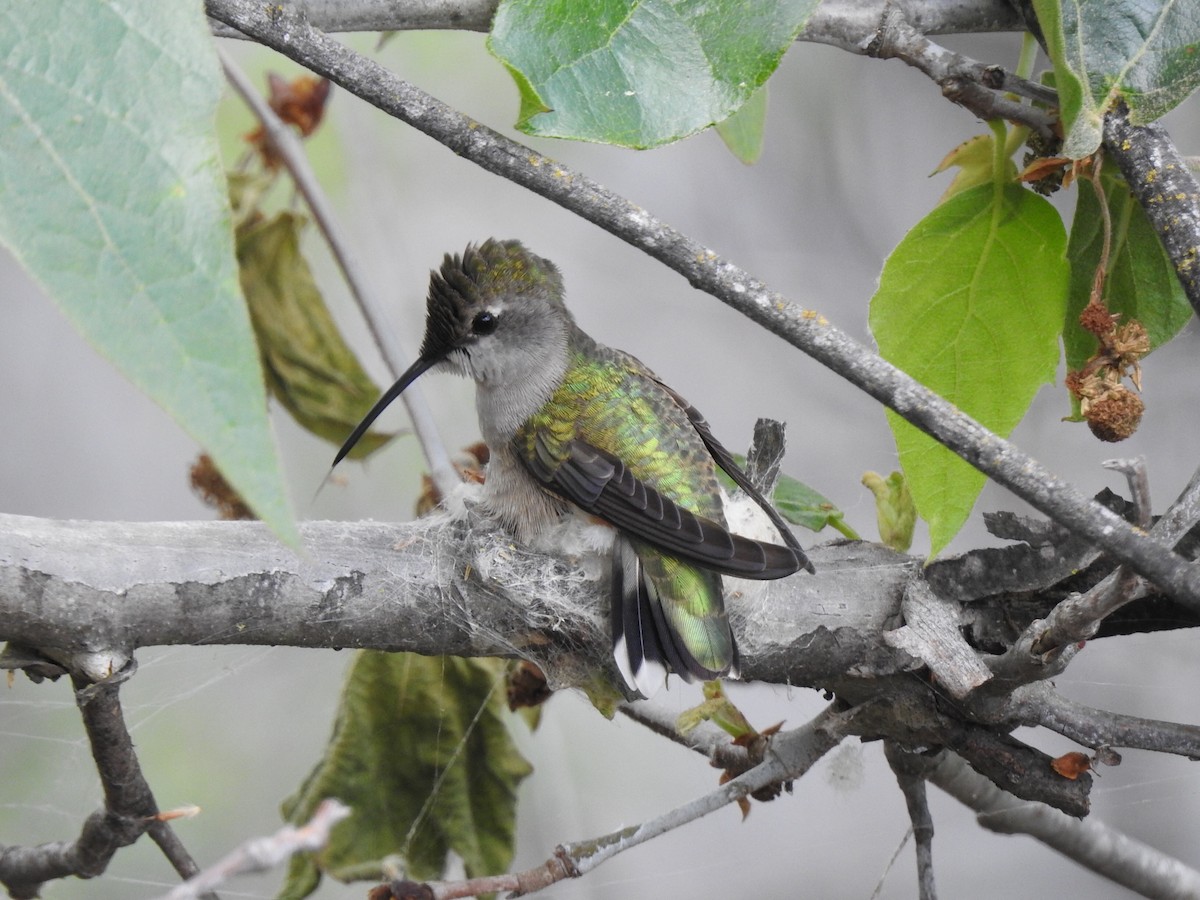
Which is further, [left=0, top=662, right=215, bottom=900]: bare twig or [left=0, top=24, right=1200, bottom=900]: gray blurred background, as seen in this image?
[left=0, top=24, right=1200, bottom=900]: gray blurred background

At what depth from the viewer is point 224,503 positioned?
1.52m

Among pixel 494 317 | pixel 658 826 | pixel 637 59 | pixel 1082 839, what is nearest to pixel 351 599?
pixel 658 826

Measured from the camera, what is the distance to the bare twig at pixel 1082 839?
1153 millimetres

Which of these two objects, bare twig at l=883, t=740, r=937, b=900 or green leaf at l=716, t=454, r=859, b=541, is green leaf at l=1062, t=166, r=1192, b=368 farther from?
bare twig at l=883, t=740, r=937, b=900

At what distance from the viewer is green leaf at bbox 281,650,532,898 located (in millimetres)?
1317

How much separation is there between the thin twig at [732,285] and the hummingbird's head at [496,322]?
643 mm

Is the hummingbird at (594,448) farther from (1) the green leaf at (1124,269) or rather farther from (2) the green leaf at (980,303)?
(1) the green leaf at (1124,269)

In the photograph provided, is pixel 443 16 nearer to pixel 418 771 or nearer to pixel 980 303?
pixel 980 303

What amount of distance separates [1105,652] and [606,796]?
120 cm

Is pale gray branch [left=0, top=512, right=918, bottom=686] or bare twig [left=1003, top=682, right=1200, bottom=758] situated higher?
pale gray branch [left=0, top=512, right=918, bottom=686]

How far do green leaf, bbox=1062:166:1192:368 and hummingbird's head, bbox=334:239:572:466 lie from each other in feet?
2.14

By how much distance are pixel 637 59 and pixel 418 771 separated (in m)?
0.97

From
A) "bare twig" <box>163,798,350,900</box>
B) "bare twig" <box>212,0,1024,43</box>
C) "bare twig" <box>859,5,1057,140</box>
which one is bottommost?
"bare twig" <box>163,798,350,900</box>

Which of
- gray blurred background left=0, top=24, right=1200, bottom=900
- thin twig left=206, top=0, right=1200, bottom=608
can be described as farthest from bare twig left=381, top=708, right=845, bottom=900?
gray blurred background left=0, top=24, right=1200, bottom=900
